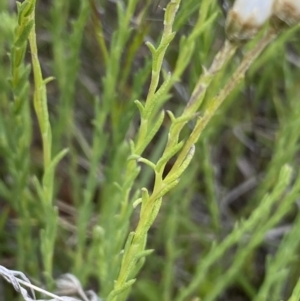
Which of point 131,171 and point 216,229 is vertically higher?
point 131,171

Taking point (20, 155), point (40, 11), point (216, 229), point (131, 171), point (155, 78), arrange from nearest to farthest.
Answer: point (155, 78)
point (131, 171)
point (20, 155)
point (216, 229)
point (40, 11)

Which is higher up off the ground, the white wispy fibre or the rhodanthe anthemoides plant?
the white wispy fibre

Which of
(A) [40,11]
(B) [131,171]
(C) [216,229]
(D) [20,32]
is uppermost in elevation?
(D) [20,32]

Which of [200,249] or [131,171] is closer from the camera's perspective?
[131,171]

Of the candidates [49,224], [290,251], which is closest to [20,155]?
[49,224]

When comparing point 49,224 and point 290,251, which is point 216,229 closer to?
point 290,251

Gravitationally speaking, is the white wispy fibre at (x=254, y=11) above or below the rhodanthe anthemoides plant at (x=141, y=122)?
above

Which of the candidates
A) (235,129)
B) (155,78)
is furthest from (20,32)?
(235,129)

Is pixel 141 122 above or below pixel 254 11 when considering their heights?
below

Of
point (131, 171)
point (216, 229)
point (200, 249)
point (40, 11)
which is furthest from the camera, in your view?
point (40, 11)

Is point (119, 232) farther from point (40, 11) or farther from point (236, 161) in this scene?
point (40, 11)
